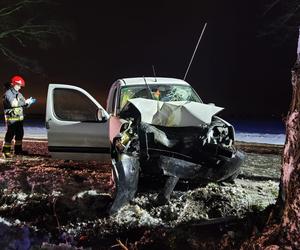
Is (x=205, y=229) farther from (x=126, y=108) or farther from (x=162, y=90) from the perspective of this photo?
(x=162, y=90)

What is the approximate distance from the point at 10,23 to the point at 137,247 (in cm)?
1674

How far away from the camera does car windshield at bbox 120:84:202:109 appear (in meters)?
7.41

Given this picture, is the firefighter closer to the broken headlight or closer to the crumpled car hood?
the crumpled car hood

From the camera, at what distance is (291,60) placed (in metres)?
29.3

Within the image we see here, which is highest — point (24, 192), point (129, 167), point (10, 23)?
point (10, 23)

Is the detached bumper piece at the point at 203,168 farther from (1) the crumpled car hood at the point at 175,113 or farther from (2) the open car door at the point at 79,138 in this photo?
(2) the open car door at the point at 79,138

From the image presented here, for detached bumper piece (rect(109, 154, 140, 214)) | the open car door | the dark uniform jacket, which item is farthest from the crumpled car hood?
the dark uniform jacket

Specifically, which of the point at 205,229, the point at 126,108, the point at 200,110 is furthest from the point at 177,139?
the point at 205,229

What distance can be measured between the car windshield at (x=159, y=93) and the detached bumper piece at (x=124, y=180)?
2040 mm

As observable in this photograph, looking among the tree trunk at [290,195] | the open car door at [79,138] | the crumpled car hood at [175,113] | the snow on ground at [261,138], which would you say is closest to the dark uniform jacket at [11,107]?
the open car door at [79,138]

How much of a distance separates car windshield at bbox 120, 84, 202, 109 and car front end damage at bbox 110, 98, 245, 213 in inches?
44.3

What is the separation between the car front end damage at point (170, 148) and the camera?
218 inches

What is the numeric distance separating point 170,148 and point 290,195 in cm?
229

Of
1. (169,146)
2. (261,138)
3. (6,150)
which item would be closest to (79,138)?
(169,146)
